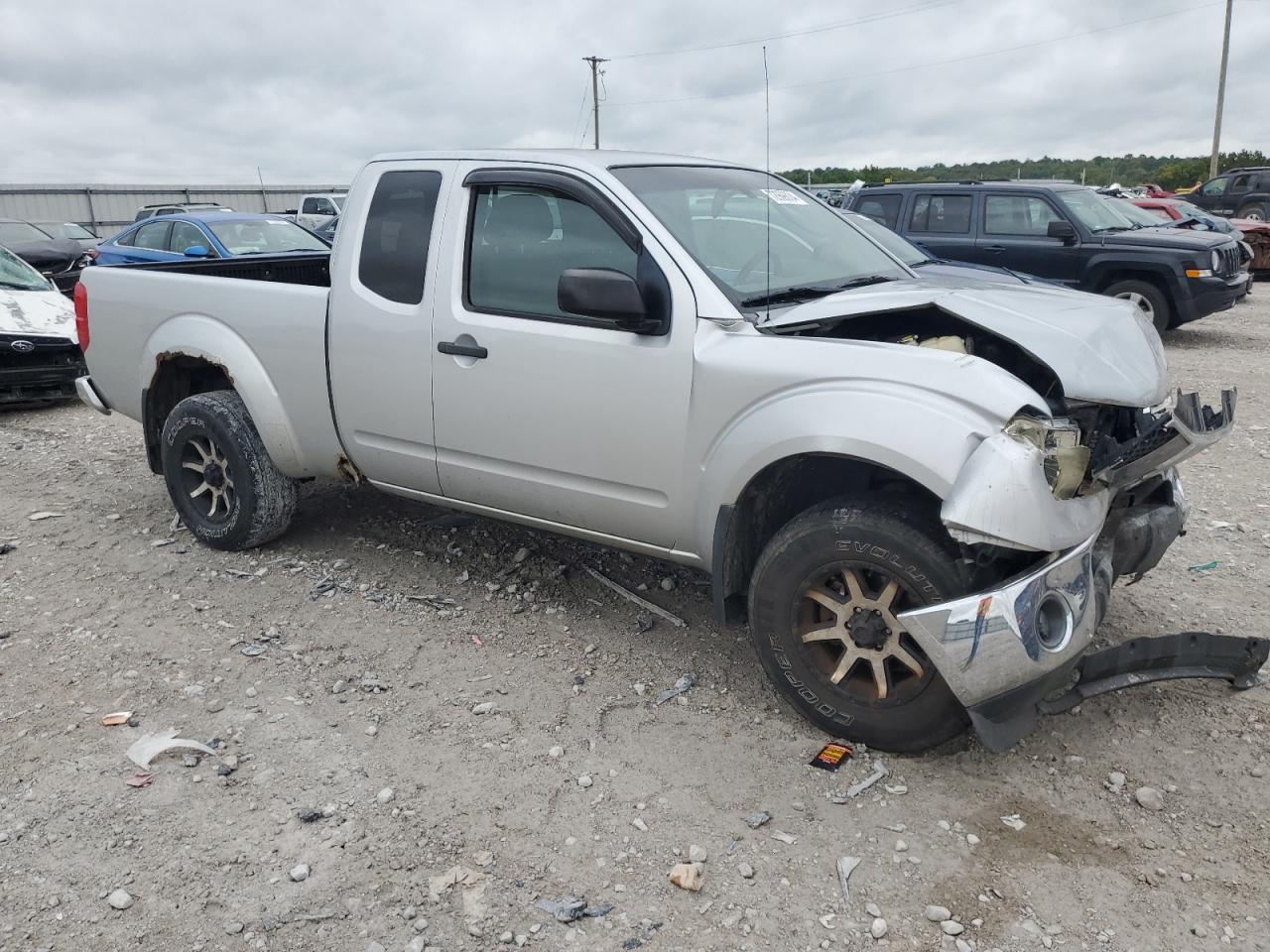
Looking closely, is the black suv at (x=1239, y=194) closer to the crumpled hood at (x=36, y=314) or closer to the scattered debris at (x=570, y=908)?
the crumpled hood at (x=36, y=314)

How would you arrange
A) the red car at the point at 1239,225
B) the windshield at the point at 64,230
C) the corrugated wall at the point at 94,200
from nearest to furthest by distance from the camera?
the red car at the point at 1239,225 → the windshield at the point at 64,230 → the corrugated wall at the point at 94,200

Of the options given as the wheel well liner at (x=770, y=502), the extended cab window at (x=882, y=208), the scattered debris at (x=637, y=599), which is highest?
the extended cab window at (x=882, y=208)

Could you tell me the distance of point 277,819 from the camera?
304 cm

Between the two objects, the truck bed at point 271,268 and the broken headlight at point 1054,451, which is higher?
the truck bed at point 271,268

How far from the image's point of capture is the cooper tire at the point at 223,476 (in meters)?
4.89

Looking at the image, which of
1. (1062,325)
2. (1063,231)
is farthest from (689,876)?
(1063,231)

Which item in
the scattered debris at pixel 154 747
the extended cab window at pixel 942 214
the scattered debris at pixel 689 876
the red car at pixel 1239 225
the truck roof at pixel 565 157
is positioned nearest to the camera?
the scattered debris at pixel 689 876

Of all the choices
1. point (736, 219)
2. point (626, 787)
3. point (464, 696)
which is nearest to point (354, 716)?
point (464, 696)

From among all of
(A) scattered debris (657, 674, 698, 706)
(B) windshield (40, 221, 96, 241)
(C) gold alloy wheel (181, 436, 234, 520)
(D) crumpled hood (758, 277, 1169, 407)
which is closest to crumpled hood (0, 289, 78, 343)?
(C) gold alloy wheel (181, 436, 234, 520)

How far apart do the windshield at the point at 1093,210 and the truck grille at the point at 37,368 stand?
403 inches

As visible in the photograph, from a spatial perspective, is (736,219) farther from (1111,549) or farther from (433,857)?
(433,857)

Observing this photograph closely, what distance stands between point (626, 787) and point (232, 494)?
287cm

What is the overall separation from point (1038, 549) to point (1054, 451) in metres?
0.29

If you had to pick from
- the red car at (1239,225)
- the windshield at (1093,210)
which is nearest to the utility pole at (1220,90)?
the red car at (1239,225)
